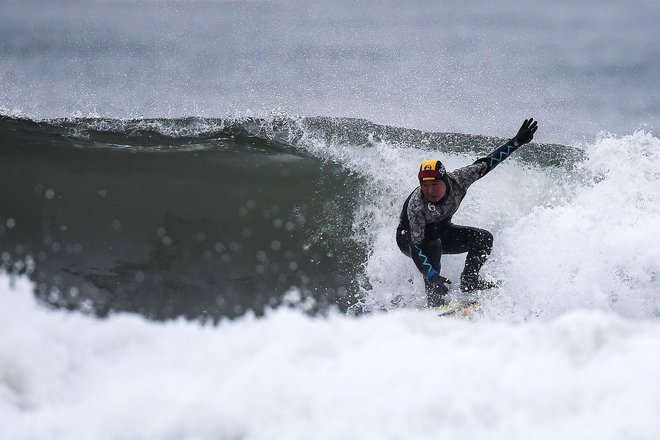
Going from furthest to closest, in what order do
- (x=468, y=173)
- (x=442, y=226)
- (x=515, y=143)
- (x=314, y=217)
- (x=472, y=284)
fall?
(x=314, y=217)
(x=472, y=284)
(x=442, y=226)
(x=468, y=173)
(x=515, y=143)

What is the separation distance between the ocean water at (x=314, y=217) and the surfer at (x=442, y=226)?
31cm

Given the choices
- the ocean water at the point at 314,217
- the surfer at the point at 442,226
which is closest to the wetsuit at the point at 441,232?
the surfer at the point at 442,226

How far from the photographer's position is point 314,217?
25.6 ft

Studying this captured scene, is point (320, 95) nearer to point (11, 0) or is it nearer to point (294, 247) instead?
point (294, 247)

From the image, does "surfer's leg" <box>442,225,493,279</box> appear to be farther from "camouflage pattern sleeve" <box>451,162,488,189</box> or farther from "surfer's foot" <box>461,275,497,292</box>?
"camouflage pattern sleeve" <box>451,162,488,189</box>

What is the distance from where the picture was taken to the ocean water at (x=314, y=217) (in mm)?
4105

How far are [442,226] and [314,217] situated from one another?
179cm

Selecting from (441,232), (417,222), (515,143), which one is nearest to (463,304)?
(441,232)

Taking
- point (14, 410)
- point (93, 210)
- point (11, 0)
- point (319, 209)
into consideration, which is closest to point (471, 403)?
point (14, 410)

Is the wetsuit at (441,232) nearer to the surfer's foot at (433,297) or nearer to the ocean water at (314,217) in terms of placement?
the surfer's foot at (433,297)

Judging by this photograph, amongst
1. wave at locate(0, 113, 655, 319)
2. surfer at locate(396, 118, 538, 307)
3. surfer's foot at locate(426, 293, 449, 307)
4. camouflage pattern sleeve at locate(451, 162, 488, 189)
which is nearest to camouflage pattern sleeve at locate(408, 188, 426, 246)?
surfer at locate(396, 118, 538, 307)

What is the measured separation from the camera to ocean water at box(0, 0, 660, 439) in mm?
4105

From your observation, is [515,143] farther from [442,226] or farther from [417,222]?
[417,222]

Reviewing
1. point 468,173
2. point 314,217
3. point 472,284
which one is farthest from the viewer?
point 314,217
